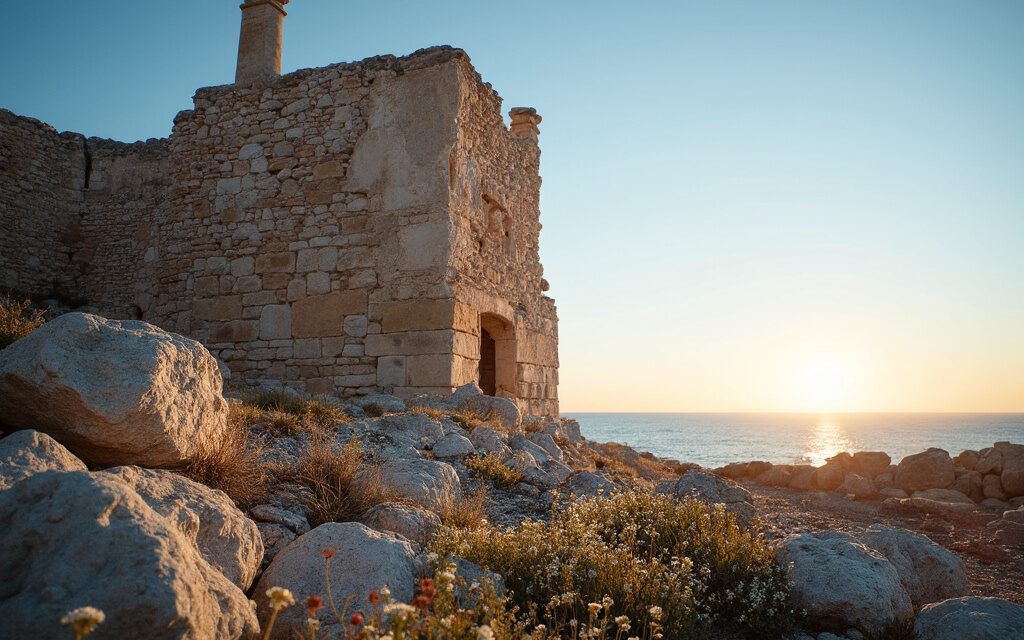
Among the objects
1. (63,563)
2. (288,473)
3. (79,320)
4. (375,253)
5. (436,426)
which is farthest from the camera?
(375,253)

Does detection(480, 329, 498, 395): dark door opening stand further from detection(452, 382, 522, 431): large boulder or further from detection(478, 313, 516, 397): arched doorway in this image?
detection(452, 382, 522, 431): large boulder

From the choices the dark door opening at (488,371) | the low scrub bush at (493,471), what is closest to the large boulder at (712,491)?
the low scrub bush at (493,471)

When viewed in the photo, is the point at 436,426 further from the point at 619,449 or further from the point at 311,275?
the point at 619,449

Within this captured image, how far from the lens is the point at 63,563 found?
1.98m

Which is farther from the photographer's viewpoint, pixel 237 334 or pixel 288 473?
pixel 237 334

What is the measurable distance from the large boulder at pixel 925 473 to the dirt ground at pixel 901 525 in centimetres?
226

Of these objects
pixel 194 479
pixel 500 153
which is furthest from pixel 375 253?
pixel 194 479

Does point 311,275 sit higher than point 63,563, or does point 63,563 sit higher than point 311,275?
point 311,275

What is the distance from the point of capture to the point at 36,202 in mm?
12266

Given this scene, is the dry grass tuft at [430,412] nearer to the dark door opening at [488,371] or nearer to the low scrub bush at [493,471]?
the low scrub bush at [493,471]

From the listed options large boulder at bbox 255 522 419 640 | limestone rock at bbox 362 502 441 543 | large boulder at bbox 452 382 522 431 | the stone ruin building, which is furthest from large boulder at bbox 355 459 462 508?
the stone ruin building

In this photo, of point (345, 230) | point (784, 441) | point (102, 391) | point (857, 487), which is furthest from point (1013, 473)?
point (784, 441)

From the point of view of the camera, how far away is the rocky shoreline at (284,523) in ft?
6.70

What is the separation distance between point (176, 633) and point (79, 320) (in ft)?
6.25
